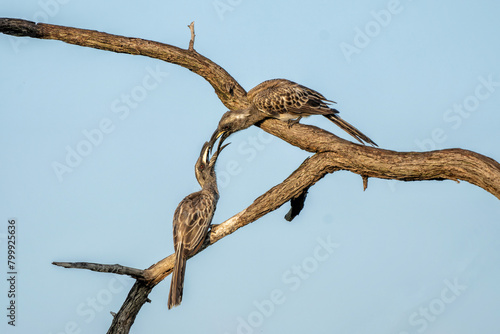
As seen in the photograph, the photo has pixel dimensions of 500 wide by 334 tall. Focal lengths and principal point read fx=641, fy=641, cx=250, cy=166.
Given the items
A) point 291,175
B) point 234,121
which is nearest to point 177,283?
point 291,175

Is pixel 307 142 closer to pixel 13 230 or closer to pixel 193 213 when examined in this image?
pixel 193 213

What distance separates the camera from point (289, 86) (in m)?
10.8

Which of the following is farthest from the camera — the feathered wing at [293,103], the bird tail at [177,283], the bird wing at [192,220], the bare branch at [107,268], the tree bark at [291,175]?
the feathered wing at [293,103]

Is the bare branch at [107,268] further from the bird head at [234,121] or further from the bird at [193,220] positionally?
the bird head at [234,121]

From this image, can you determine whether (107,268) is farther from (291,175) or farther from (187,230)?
(291,175)

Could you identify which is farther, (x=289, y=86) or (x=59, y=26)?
(x=289, y=86)

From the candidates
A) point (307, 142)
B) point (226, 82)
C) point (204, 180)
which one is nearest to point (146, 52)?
point (226, 82)

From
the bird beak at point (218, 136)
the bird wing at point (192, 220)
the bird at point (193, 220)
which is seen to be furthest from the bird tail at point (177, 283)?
the bird beak at point (218, 136)

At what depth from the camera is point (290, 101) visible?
1047 centimetres

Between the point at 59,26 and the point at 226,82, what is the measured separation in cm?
277

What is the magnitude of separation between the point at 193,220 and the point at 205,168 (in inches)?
56.4

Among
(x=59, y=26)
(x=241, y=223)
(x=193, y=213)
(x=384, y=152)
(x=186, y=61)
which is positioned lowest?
(x=384, y=152)

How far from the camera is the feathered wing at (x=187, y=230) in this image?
28.6 ft

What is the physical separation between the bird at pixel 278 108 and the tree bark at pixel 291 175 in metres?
0.19
